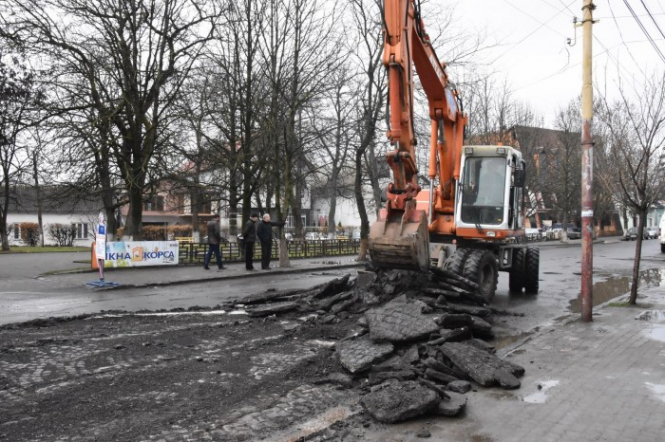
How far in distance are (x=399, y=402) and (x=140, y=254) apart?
50.5ft

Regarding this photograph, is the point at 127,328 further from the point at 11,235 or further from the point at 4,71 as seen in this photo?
the point at 11,235

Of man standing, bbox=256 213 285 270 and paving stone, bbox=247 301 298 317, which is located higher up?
man standing, bbox=256 213 285 270

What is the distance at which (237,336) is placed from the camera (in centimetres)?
756

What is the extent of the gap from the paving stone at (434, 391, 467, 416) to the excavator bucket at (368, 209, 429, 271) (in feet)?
11.5

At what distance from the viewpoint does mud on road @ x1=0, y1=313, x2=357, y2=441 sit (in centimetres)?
434

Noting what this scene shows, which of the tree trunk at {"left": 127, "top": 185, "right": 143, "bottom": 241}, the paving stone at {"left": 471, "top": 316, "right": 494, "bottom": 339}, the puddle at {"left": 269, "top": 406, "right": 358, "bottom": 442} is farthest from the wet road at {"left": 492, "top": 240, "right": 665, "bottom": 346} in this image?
the tree trunk at {"left": 127, "top": 185, "right": 143, "bottom": 241}

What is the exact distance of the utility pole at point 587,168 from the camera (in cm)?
884

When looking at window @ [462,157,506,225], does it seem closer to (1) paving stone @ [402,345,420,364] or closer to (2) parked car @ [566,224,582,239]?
(1) paving stone @ [402,345,420,364]

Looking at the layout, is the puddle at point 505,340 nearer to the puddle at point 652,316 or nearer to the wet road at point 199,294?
the wet road at point 199,294

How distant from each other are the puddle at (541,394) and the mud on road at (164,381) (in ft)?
5.68

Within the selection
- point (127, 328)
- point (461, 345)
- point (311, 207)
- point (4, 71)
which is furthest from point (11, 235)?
point (461, 345)

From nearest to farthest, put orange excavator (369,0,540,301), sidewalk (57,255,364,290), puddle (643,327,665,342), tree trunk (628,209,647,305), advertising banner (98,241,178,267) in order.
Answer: puddle (643,327,665,342) → orange excavator (369,0,540,301) → tree trunk (628,209,647,305) → sidewalk (57,255,364,290) → advertising banner (98,241,178,267)

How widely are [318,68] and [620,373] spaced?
17.0 metres

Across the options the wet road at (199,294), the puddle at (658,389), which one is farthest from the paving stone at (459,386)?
the wet road at (199,294)
